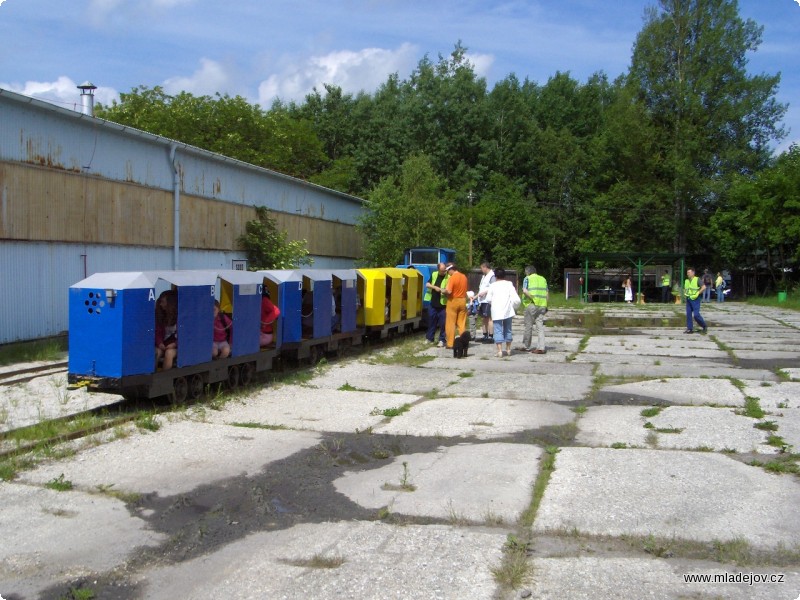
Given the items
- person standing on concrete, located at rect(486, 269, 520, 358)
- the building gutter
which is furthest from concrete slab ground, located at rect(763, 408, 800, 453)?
the building gutter

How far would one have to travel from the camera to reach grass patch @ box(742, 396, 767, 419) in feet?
33.0

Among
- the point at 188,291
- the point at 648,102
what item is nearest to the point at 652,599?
the point at 188,291

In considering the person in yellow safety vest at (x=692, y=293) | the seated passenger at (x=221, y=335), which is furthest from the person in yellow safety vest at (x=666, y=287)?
the seated passenger at (x=221, y=335)

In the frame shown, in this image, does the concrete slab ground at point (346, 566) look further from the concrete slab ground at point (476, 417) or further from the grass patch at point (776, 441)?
the grass patch at point (776, 441)

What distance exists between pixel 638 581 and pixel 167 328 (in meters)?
7.26

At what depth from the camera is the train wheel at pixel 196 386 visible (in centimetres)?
1074

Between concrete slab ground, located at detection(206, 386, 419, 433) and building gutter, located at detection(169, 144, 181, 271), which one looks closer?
concrete slab ground, located at detection(206, 386, 419, 433)

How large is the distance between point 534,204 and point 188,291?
157 ft

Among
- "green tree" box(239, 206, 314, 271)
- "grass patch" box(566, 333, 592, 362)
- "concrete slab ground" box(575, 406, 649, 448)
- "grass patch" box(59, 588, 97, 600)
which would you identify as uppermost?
"green tree" box(239, 206, 314, 271)

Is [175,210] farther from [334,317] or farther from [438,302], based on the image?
[438,302]

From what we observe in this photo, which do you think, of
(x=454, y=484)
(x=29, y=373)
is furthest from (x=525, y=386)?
(x=29, y=373)

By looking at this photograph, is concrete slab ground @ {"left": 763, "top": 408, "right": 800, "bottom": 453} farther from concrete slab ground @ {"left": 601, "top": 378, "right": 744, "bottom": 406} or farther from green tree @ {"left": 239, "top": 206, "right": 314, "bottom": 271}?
green tree @ {"left": 239, "top": 206, "right": 314, "bottom": 271}

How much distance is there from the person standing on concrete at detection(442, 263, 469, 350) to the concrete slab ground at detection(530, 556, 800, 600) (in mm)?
10912

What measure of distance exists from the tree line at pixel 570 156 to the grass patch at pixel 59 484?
2917 cm
